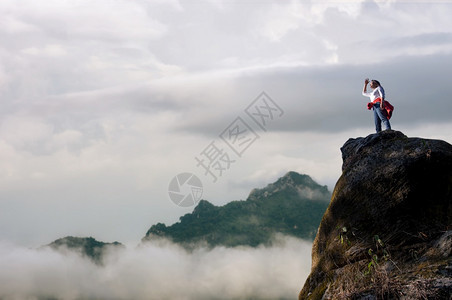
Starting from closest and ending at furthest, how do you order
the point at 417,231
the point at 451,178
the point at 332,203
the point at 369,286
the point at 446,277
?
1. the point at 446,277
2. the point at 369,286
3. the point at 417,231
4. the point at 451,178
5. the point at 332,203

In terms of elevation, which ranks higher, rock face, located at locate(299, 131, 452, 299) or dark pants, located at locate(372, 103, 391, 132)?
dark pants, located at locate(372, 103, 391, 132)

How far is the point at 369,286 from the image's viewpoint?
473 inches

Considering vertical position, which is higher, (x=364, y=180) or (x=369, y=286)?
(x=364, y=180)

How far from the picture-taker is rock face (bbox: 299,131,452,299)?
40.4 ft

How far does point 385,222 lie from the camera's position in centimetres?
1412

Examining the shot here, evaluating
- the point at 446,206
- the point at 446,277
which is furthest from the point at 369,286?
the point at 446,206

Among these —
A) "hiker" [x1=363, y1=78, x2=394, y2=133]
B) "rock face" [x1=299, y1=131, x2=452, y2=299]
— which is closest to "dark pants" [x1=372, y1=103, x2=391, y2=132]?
"hiker" [x1=363, y1=78, x2=394, y2=133]

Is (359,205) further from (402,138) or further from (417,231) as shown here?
(402,138)

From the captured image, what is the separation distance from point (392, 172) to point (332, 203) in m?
2.22

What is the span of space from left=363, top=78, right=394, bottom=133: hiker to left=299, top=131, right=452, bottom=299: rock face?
4.52 metres

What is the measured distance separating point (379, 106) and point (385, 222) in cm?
828

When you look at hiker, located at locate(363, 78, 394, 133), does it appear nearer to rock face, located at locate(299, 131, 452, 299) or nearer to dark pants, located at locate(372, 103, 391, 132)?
dark pants, located at locate(372, 103, 391, 132)

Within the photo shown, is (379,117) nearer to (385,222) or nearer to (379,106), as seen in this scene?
(379,106)

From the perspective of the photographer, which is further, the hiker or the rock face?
the hiker
